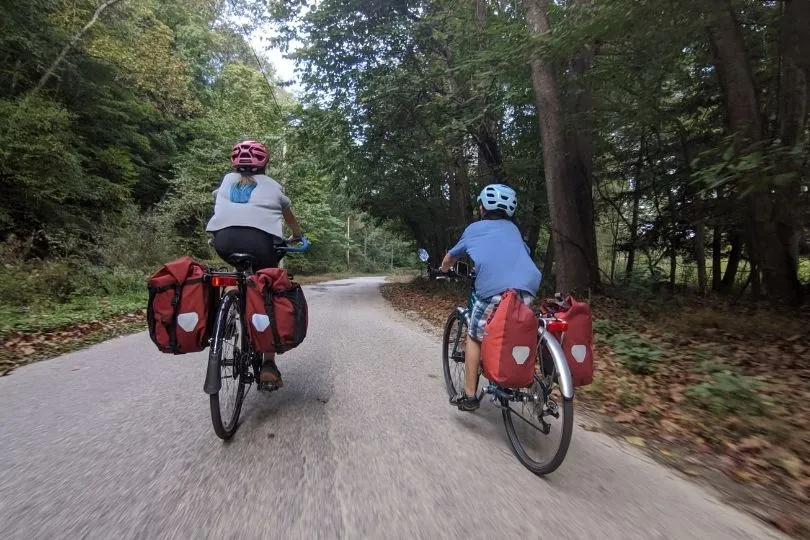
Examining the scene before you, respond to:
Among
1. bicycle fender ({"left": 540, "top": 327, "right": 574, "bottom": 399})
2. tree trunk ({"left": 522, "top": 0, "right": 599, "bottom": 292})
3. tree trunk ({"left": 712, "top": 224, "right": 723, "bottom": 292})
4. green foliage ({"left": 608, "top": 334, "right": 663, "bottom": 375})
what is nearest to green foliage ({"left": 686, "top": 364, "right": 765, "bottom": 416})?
green foliage ({"left": 608, "top": 334, "right": 663, "bottom": 375})

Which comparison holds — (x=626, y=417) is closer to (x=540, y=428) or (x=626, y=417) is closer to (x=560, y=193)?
(x=540, y=428)

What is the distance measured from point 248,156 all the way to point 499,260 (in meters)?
1.97

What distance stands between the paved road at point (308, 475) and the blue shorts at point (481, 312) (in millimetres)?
723

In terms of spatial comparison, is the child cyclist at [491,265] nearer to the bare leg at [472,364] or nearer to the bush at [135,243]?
the bare leg at [472,364]

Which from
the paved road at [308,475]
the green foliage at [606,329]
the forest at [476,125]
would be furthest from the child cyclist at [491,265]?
the green foliage at [606,329]

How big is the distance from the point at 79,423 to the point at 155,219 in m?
12.3

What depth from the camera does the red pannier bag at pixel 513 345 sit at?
2516mm

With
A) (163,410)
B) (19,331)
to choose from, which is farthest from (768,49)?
(19,331)

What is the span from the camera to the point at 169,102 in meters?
15.7

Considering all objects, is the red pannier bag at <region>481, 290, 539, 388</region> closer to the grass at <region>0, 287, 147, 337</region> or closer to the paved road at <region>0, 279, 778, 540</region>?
the paved road at <region>0, 279, 778, 540</region>

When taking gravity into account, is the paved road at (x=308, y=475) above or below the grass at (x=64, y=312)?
below

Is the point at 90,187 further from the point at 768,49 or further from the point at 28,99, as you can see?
the point at 768,49

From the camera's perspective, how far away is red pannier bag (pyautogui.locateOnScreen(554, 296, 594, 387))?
275 centimetres

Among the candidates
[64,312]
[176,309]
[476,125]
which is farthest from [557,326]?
[476,125]
